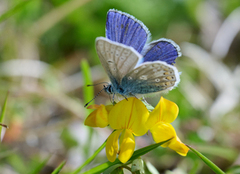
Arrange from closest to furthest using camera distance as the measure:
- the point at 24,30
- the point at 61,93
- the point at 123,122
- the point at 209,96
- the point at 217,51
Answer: the point at 123,122, the point at 61,93, the point at 24,30, the point at 209,96, the point at 217,51

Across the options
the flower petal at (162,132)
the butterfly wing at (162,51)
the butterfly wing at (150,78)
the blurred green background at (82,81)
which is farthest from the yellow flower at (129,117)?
the blurred green background at (82,81)

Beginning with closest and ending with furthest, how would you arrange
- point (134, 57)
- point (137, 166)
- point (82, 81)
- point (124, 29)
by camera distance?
point (137, 166), point (134, 57), point (124, 29), point (82, 81)

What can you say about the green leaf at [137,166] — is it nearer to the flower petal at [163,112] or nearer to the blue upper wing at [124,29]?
the flower petal at [163,112]

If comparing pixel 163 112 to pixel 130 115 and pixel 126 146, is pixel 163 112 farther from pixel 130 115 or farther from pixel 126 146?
pixel 126 146

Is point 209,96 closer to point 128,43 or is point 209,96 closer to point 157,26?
point 157,26

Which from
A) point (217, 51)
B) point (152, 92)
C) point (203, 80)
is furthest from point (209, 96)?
point (152, 92)

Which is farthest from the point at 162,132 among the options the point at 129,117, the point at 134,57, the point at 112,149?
the point at 134,57
